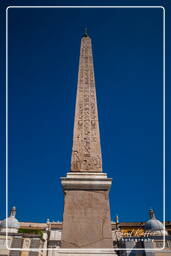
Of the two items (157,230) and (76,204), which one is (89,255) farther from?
(157,230)

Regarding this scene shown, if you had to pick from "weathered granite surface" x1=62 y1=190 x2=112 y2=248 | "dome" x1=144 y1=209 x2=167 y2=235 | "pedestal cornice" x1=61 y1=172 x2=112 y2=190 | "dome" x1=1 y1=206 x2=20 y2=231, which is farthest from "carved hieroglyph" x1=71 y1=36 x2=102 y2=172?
"dome" x1=1 y1=206 x2=20 y2=231

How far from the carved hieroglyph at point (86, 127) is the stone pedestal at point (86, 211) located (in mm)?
331

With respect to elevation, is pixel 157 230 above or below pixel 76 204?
below

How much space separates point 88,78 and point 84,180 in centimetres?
310

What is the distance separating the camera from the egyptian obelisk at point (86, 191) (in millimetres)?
4758

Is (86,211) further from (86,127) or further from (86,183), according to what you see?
(86,127)

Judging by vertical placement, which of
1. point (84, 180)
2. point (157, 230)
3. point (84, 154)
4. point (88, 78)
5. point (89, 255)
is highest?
point (88, 78)

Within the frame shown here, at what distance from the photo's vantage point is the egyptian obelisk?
4.76 meters

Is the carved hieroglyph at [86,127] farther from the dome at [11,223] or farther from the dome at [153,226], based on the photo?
the dome at [11,223]

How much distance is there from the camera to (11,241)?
16.6m

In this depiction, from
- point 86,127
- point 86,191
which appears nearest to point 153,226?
point 86,127

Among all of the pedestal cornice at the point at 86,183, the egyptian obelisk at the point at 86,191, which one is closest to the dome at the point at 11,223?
the egyptian obelisk at the point at 86,191

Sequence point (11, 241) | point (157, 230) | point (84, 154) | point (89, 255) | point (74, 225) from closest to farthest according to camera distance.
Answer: point (89, 255) → point (74, 225) → point (84, 154) → point (11, 241) → point (157, 230)

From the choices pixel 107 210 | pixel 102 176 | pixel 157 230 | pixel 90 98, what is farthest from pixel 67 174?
pixel 157 230
